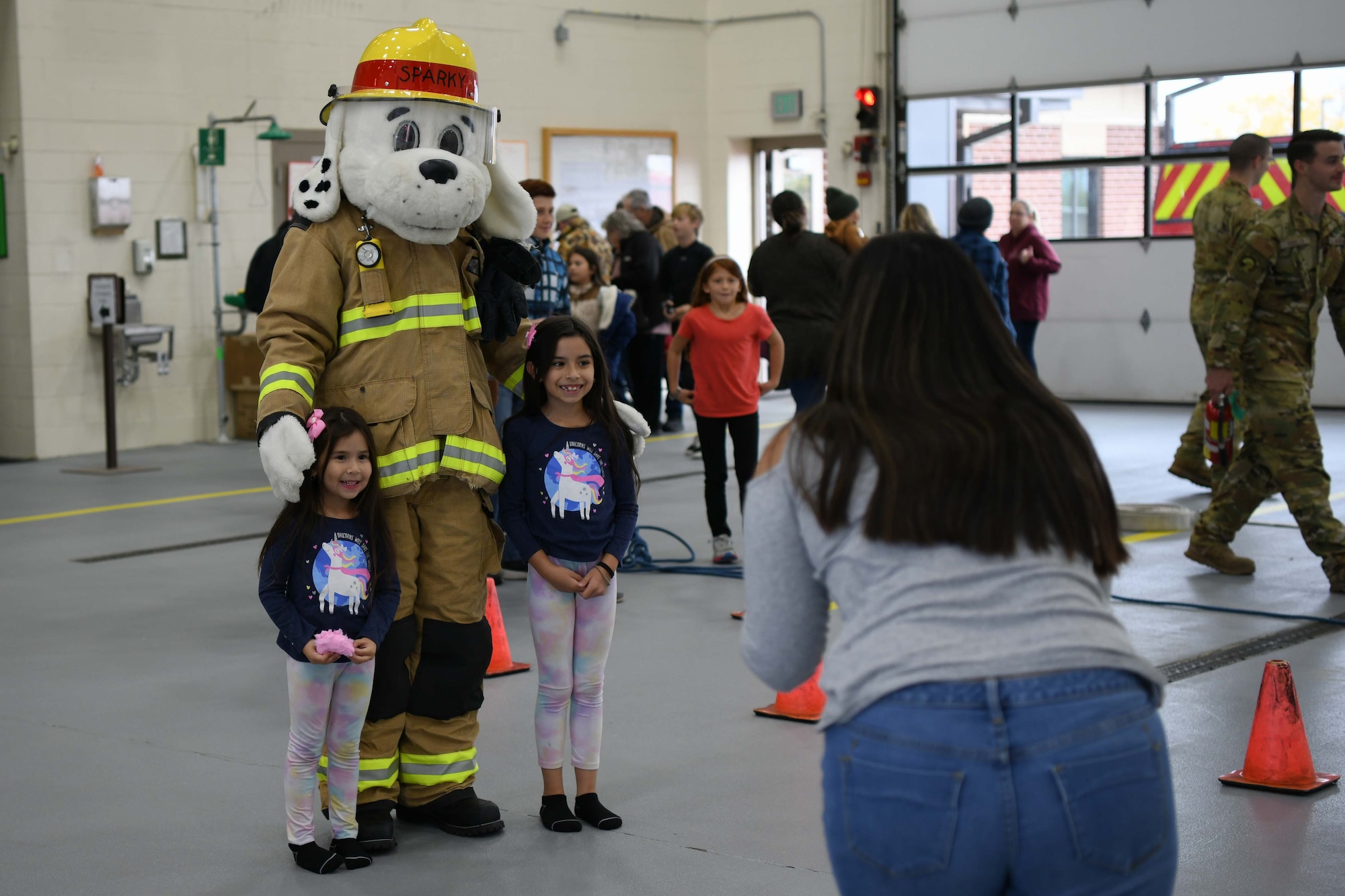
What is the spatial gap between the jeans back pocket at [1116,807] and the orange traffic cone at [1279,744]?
250 centimetres

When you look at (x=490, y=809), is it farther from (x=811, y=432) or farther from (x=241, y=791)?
(x=811, y=432)

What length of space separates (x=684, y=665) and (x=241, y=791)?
1854mm

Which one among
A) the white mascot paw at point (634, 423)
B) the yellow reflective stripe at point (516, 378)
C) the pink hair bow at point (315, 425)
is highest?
the yellow reflective stripe at point (516, 378)

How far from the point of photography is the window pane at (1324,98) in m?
13.7

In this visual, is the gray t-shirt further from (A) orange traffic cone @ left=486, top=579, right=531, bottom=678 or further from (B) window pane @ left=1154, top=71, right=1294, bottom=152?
(B) window pane @ left=1154, top=71, right=1294, bottom=152

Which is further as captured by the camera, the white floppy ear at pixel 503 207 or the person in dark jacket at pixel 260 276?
the person in dark jacket at pixel 260 276

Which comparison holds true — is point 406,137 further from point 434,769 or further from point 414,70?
point 434,769

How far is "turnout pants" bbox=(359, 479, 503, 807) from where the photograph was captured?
3.88 metres

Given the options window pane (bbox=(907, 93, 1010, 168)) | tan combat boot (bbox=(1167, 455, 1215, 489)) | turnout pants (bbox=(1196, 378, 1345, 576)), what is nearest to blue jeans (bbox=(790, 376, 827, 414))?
turnout pants (bbox=(1196, 378, 1345, 576))

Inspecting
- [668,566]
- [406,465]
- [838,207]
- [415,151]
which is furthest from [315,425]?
[838,207]

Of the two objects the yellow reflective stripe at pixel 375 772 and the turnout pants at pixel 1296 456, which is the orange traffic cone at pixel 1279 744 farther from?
the turnout pants at pixel 1296 456

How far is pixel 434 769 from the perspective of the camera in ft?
13.0

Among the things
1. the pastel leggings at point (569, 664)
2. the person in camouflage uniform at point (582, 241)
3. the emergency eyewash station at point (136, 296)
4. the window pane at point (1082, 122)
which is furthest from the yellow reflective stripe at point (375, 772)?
the window pane at point (1082, 122)

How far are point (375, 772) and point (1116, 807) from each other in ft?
8.00
